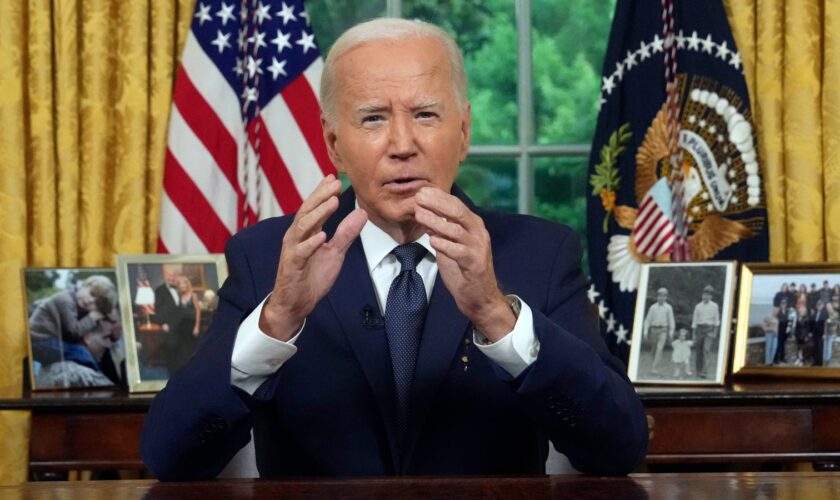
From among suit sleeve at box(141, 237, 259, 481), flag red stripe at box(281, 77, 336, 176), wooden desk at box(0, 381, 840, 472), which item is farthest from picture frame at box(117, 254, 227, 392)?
suit sleeve at box(141, 237, 259, 481)

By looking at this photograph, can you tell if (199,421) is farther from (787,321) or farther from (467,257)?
(787,321)

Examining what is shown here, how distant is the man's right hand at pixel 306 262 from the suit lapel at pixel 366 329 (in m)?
0.24

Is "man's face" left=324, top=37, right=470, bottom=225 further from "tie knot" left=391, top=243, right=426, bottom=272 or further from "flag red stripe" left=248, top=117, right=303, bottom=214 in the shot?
"flag red stripe" left=248, top=117, right=303, bottom=214

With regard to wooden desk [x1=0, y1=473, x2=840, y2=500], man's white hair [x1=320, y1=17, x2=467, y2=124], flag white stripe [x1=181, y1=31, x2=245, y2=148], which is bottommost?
wooden desk [x1=0, y1=473, x2=840, y2=500]

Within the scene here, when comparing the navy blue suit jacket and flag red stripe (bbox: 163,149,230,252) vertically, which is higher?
flag red stripe (bbox: 163,149,230,252)

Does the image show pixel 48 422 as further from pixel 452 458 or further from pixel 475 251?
pixel 475 251

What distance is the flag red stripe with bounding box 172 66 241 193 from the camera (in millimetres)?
4012

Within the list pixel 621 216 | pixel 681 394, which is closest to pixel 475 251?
pixel 681 394

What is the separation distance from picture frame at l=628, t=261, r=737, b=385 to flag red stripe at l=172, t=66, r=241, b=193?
1.35 m

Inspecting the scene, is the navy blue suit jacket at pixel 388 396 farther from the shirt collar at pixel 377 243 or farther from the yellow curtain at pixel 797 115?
the yellow curtain at pixel 797 115

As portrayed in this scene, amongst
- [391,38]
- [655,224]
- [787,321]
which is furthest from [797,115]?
[391,38]

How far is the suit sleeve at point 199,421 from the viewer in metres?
2.10

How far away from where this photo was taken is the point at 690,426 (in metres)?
3.26

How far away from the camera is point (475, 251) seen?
2.03 meters
